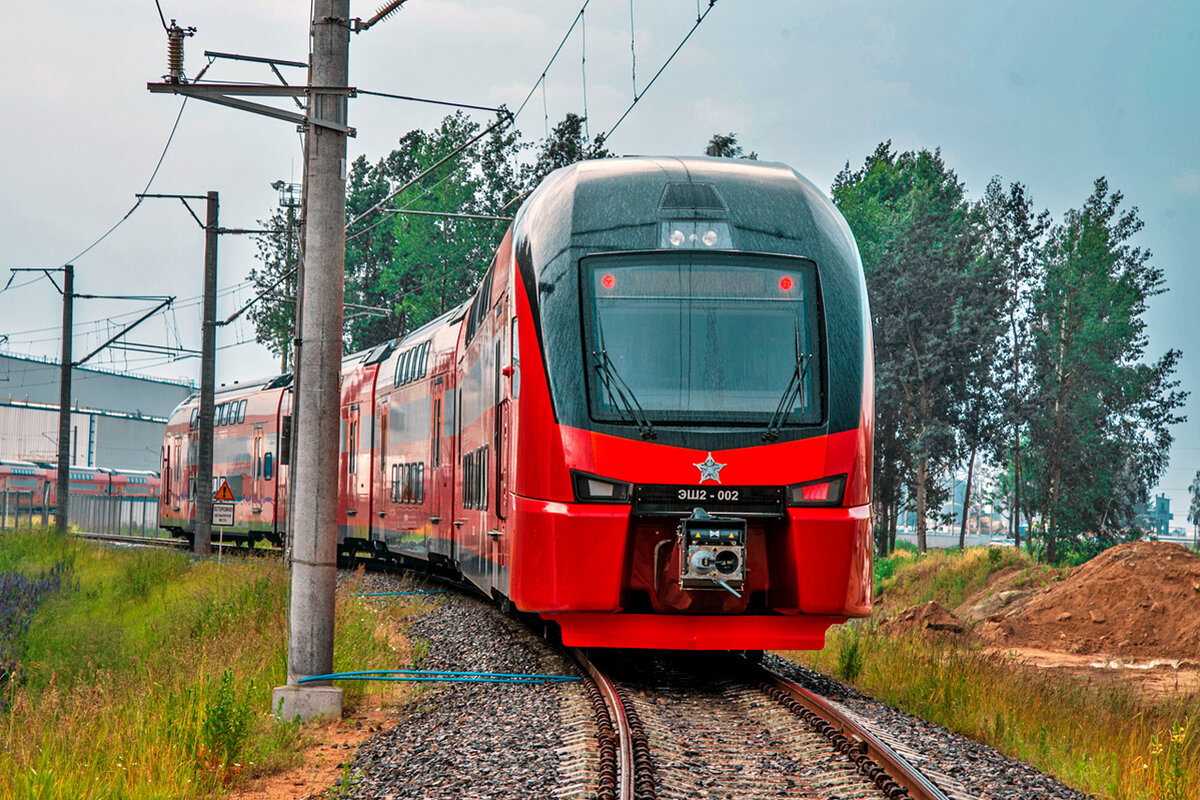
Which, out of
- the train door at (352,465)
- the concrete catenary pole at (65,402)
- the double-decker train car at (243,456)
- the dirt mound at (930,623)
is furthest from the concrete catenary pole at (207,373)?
the dirt mound at (930,623)

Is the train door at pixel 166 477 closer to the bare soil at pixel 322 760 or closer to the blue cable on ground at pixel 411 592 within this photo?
the blue cable on ground at pixel 411 592

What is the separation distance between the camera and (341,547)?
2783 centimetres

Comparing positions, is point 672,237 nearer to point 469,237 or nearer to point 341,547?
point 341,547

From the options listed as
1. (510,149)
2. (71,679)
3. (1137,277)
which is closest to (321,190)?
(71,679)

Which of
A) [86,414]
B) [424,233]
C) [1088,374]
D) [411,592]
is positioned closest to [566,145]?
[424,233]

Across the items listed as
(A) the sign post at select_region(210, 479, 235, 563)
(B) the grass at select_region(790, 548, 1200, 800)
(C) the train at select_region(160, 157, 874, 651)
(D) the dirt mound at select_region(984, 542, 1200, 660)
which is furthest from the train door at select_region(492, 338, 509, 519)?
(D) the dirt mound at select_region(984, 542, 1200, 660)

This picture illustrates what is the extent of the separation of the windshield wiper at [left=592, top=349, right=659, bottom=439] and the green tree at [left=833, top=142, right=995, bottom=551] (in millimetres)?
38485

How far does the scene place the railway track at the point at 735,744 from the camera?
6129 mm

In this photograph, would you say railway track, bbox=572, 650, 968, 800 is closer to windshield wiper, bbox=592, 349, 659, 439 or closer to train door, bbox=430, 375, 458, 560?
windshield wiper, bbox=592, 349, 659, 439

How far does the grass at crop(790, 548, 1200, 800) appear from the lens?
6.74 metres

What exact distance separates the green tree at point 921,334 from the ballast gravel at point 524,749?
38018 mm

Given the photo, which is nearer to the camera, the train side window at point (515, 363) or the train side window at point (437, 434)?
the train side window at point (515, 363)

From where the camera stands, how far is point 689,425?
347 inches

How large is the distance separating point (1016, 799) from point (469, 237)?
54.3 meters
